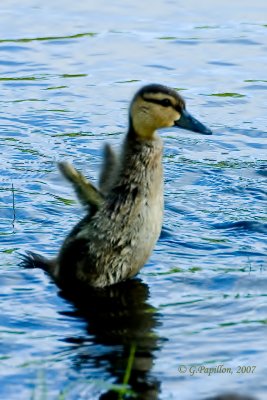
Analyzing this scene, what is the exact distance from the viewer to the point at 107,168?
970 cm

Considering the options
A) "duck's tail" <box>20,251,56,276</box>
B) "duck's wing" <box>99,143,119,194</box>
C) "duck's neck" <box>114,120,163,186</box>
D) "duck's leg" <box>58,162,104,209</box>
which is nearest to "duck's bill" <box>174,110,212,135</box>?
"duck's neck" <box>114,120,163,186</box>

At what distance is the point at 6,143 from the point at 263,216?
3.01 metres

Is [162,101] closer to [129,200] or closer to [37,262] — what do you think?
[129,200]

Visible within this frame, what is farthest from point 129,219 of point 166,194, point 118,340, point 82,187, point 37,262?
point 166,194

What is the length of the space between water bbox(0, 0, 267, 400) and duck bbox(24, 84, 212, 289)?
0.27 meters

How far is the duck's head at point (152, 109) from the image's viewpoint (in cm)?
929

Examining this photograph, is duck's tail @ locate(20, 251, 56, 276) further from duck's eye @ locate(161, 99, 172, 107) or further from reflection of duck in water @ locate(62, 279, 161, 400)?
duck's eye @ locate(161, 99, 172, 107)

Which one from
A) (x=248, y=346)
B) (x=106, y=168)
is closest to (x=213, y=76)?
(x=106, y=168)

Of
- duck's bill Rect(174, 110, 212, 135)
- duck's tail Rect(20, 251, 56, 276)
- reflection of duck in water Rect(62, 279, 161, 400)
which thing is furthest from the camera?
duck's tail Rect(20, 251, 56, 276)

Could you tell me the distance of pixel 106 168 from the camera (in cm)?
972

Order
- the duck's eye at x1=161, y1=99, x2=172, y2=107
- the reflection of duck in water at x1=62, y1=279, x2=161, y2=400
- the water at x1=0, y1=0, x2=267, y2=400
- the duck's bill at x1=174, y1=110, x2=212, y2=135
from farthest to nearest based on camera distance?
1. the duck's bill at x1=174, y1=110, x2=212, y2=135
2. the duck's eye at x1=161, y1=99, x2=172, y2=107
3. the water at x1=0, y1=0, x2=267, y2=400
4. the reflection of duck in water at x1=62, y1=279, x2=161, y2=400

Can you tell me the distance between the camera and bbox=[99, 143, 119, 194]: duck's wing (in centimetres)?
954

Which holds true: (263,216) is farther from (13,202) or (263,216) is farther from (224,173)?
(13,202)

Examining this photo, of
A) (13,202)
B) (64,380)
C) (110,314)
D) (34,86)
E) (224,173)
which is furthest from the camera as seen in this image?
(34,86)
